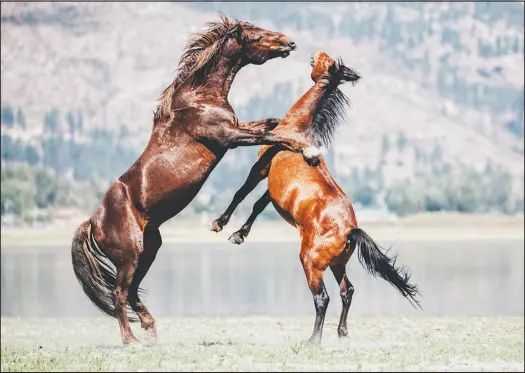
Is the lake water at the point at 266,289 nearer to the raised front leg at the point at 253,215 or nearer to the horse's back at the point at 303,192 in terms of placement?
the raised front leg at the point at 253,215

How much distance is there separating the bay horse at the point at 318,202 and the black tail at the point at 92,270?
162 cm

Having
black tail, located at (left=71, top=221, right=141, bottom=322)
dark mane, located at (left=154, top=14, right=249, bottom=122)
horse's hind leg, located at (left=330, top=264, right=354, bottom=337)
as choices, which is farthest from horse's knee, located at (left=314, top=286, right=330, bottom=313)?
Answer: dark mane, located at (left=154, top=14, right=249, bottom=122)

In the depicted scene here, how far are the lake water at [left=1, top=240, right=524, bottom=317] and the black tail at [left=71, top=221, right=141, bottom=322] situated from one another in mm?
6468

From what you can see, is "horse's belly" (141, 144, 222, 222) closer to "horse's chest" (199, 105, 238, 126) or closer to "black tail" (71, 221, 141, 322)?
"horse's chest" (199, 105, 238, 126)

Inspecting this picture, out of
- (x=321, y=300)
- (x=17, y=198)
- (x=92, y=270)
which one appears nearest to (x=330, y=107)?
(x=321, y=300)

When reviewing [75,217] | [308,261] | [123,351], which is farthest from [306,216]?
[75,217]

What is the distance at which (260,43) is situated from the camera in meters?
14.6

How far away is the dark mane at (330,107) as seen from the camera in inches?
591

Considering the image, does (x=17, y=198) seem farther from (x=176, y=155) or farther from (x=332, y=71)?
(x=176, y=155)

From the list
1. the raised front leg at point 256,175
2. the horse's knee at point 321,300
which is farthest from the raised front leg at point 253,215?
the horse's knee at point 321,300

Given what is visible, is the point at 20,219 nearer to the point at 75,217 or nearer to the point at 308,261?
the point at 75,217

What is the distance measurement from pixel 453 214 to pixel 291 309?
115 metres

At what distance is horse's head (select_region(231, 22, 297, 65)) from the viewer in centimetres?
1450

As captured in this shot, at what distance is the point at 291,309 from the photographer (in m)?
30.6
